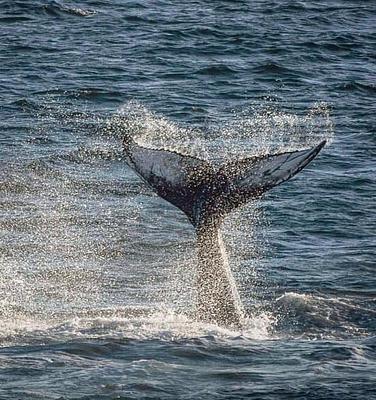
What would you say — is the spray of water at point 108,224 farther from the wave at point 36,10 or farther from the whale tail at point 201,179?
the wave at point 36,10

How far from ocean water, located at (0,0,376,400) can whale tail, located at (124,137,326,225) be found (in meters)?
0.59

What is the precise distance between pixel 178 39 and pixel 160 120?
798 centimetres

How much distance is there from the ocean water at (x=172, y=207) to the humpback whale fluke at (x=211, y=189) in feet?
1.11

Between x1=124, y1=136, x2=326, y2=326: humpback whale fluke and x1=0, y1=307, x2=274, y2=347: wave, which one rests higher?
x1=124, y1=136, x2=326, y2=326: humpback whale fluke

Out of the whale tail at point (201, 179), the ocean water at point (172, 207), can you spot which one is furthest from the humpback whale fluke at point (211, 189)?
the ocean water at point (172, 207)

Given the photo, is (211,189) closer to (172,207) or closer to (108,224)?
(108,224)

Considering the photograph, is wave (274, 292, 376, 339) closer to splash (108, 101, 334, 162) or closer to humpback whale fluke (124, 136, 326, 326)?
humpback whale fluke (124, 136, 326, 326)

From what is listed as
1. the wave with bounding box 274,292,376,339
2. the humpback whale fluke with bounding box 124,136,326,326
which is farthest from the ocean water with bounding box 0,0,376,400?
the humpback whale fluke with bounding box 124,136,326,326

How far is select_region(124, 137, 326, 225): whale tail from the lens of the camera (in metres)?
11.9

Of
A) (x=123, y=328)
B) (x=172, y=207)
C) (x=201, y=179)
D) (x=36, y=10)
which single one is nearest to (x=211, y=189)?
(x=201, y=179)

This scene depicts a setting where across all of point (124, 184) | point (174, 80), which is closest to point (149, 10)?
point (174, 80)

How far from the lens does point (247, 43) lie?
30734 millimetres

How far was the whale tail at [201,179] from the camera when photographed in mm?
11938

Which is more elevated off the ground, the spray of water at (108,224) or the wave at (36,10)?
the wave at (36,10)
